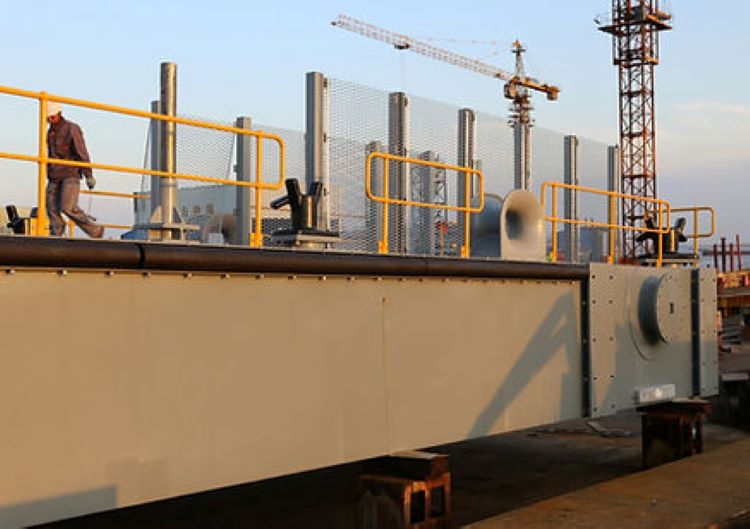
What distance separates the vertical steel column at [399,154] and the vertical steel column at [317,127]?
842 mm

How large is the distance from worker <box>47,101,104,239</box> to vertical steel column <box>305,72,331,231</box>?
2.05 meters

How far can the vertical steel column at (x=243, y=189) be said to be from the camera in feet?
26.0

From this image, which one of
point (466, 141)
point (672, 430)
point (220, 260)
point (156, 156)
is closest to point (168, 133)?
point (156, 156)

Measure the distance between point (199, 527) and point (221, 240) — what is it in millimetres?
2642

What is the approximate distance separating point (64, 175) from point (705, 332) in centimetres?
664

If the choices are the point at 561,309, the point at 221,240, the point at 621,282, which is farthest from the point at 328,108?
the point at 621,282

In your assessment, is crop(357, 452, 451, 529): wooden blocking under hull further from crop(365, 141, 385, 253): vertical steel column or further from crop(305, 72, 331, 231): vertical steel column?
crop(365, 141, 385, 253): vertical steel column

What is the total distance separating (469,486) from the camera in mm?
9461

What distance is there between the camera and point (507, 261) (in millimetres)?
6910

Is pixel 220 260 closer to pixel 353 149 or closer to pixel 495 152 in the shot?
pixel 353 149

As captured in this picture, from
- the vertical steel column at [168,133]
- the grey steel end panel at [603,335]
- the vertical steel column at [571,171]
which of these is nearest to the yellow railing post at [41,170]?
the vertical steel column at [168,133]

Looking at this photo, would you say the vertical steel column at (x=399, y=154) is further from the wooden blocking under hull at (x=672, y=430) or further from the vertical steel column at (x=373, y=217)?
the wooden blocking under hull at (x=672, y=430)

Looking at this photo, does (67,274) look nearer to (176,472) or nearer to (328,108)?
(176,472)

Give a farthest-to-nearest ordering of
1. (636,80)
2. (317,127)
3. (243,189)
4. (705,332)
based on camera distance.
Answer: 1. (636,80)
2. (705,332)
3. (243,189)
4. (317,127)
